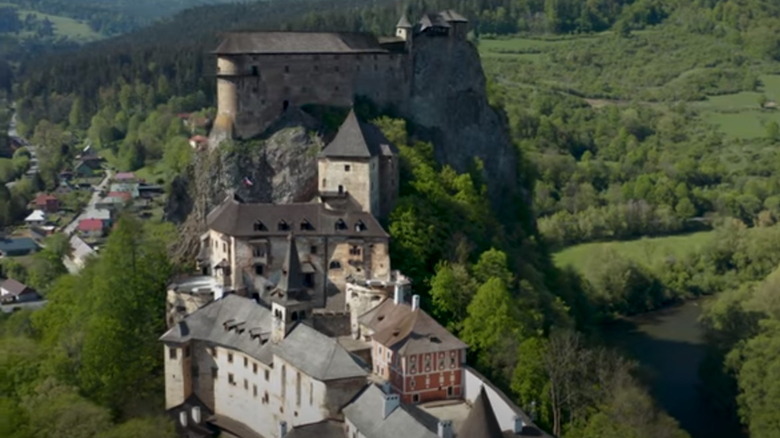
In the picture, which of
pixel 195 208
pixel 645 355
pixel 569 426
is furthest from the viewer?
pixel 645 355

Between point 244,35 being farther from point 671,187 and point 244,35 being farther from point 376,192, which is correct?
point 671,187

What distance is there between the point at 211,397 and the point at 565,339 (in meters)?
19.5

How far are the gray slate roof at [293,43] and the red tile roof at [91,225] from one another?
140 feet

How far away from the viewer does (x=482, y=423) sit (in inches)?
1786

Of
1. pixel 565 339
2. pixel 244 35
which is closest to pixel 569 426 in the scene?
pixel 565 339

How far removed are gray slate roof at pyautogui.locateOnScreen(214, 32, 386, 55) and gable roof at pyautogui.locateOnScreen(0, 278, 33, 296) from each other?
30.0m

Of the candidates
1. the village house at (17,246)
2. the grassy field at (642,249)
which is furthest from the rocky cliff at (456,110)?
the village house at (17,246)

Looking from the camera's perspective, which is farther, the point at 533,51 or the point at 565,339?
the point at 533,51

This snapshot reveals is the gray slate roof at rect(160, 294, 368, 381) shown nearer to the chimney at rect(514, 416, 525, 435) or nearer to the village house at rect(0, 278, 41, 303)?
the chimney at rect(514, 416, 525, 435)

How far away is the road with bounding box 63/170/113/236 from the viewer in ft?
376

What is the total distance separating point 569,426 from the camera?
58.2m

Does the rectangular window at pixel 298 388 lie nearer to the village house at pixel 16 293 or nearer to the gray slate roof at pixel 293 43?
the gray slate roof at pixel 293 43

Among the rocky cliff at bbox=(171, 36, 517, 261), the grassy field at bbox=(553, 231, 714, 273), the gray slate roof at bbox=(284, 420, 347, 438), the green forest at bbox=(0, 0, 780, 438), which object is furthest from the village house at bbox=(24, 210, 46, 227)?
the gray slate roof at bbox=(284, 420, 347, 438)

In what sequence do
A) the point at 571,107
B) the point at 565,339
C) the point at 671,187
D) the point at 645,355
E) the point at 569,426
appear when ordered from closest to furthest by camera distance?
the point at 569,426 → the point at 565,339 → the point at 645,355 → the point at 671,187 → the point at 571,107
